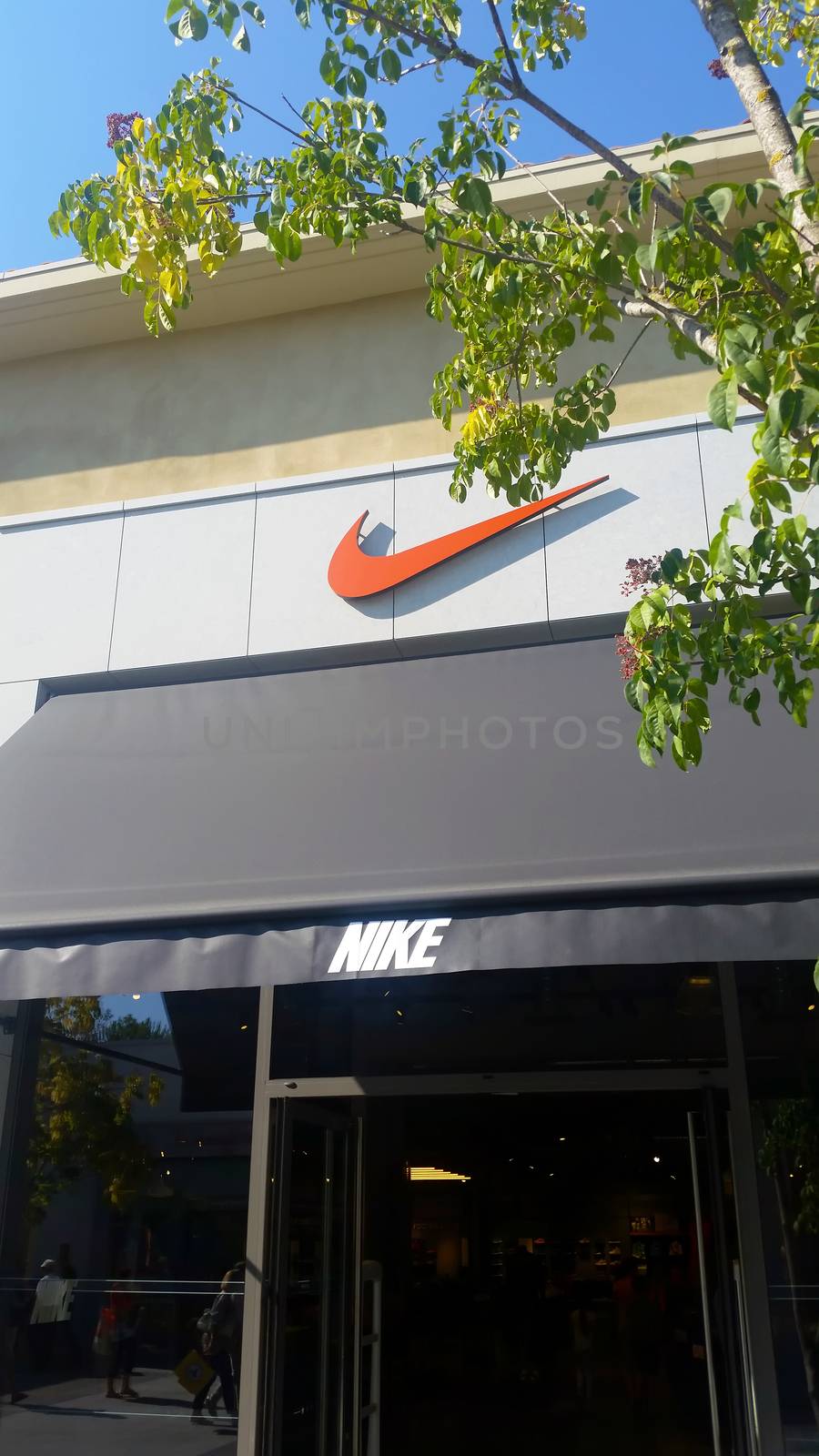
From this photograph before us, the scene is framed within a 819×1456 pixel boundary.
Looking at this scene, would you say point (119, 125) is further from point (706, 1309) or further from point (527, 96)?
point (706, 1309)

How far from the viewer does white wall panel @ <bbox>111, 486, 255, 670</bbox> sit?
7754 millimetres

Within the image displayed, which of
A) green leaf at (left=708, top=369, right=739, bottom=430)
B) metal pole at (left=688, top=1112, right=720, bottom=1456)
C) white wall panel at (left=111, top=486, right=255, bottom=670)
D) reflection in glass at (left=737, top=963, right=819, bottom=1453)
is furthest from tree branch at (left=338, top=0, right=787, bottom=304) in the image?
metal pole at (left=688, top=1112, right=720, bottom=1456)

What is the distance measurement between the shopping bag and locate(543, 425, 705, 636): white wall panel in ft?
15.3

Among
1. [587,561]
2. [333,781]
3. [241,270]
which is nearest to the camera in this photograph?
[333,781]

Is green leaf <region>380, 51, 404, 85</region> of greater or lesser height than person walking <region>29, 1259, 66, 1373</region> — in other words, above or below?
above

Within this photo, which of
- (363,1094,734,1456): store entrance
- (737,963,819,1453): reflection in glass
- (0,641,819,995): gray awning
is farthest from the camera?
(363,1094,734,1456): store entrance

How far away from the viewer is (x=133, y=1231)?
22.4ft

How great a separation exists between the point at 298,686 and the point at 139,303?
3298 millimetres

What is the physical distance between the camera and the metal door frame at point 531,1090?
6.23 metres

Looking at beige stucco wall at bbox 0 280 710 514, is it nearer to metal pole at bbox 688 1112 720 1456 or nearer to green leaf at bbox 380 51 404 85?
green leaf at bbox 380 51 404 85

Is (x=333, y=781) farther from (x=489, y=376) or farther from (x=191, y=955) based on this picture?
(x=489, y=376)

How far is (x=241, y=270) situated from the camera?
8.24m

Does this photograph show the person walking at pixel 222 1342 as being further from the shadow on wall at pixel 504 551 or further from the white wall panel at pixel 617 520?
the white wall panel at pixel 617 520

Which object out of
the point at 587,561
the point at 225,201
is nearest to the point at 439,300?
the point at 225,201
